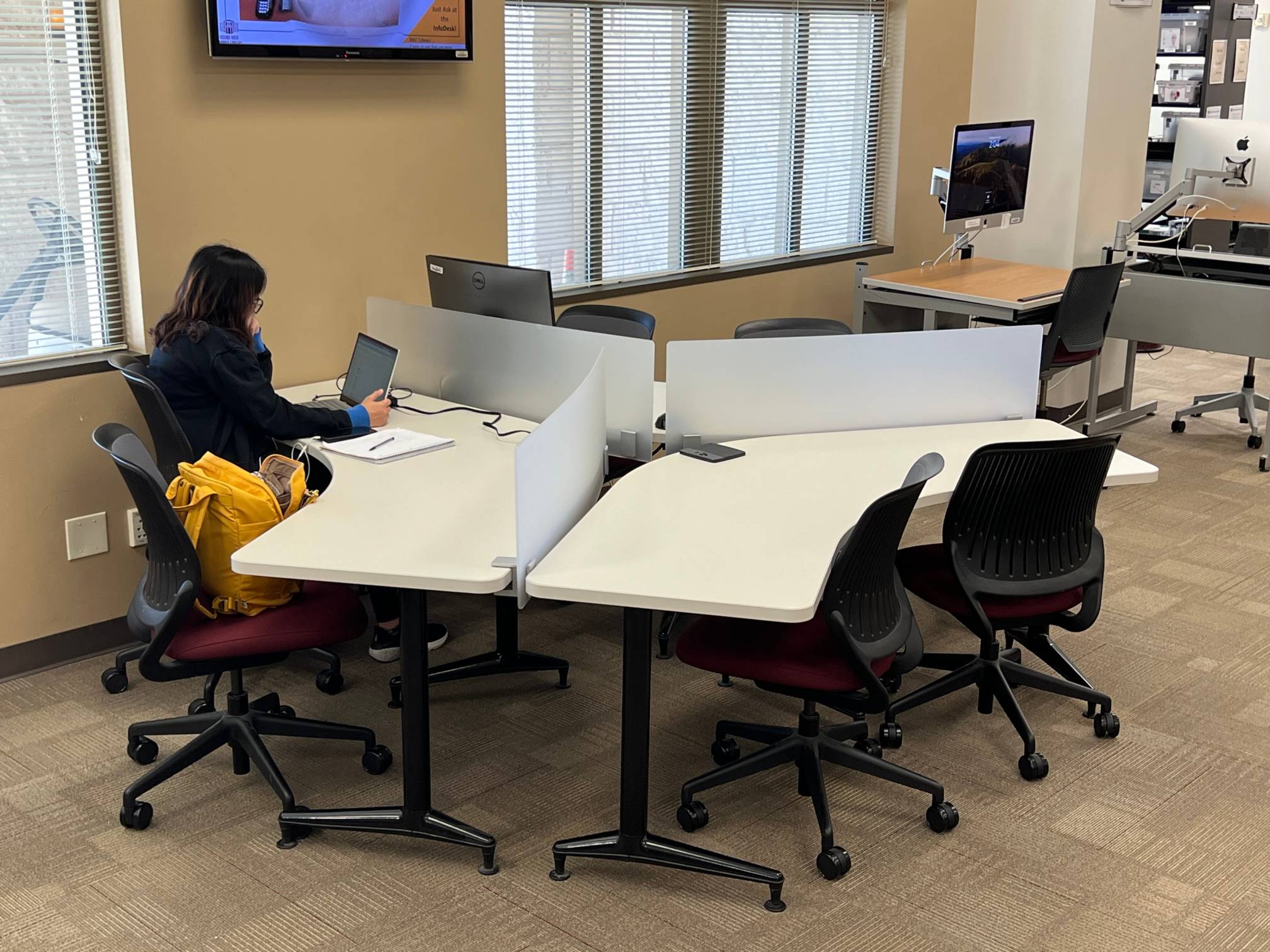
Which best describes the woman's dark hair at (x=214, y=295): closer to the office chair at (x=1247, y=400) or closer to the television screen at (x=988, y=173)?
the television screen at (x=988, y=173)

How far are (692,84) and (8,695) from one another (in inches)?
144

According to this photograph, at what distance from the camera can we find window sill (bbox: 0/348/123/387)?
3.79m

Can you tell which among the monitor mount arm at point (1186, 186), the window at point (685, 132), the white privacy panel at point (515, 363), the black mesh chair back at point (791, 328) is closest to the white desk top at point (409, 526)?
the white privacy panel at point (515, 363)

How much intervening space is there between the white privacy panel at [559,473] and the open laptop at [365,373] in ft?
2.38

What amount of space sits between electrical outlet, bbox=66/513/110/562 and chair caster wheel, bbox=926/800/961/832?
257 centimetres

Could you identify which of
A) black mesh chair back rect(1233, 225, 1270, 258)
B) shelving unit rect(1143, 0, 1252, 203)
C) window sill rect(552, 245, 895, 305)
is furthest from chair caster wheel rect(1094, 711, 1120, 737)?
shelving unit rect(1143, 0, 1252, 203)

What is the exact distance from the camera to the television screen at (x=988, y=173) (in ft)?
19.6

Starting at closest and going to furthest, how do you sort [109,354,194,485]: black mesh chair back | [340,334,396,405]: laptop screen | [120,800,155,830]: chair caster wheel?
[120,800,155,830]: chair caster wheel < [109,354,194,485]: black mesh chair back < [340,334,396,405]: laptop screen

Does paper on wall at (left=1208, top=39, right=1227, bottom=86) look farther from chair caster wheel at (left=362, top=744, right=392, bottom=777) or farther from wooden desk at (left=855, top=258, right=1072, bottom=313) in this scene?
chair caster wheel at (left=362, top=744, right=392, bottom=777)

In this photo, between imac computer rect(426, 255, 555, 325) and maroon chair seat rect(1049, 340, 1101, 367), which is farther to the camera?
maroon chair seat rect(1049, 340, 1101, 367)

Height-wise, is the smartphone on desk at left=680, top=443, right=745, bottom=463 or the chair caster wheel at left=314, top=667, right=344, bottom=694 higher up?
the smartphone on desk at left=680, top=443, right=745, bottom=463

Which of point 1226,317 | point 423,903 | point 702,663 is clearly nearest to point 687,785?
point 702,663

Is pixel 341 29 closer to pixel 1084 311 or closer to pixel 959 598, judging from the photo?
A: pixel 959 598

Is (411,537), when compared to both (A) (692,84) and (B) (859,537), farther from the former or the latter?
(A) (692,84)
